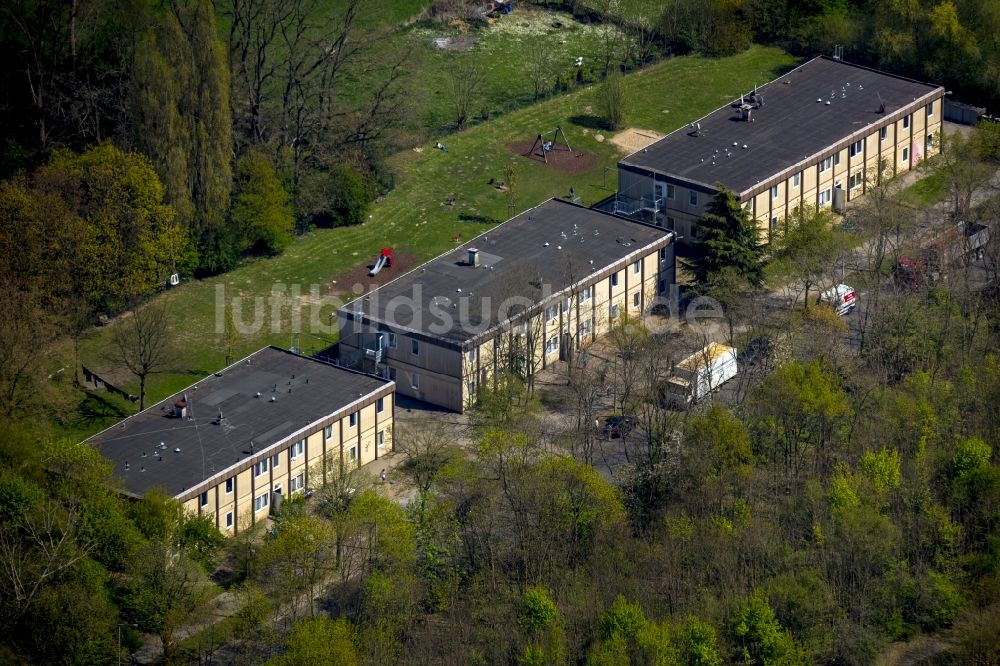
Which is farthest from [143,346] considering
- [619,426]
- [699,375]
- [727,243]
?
[727,243]

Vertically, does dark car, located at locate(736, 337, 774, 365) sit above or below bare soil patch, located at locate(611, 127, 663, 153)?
below

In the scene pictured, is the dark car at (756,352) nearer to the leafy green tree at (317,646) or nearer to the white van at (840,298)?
the white van at (840,298)

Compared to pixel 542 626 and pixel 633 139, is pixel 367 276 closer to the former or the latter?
pixel 633 139

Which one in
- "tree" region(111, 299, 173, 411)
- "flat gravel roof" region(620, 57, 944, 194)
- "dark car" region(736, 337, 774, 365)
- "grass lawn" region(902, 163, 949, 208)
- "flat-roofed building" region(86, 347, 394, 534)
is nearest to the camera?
"flat-roofed building" region(86, 347, 394, 534)

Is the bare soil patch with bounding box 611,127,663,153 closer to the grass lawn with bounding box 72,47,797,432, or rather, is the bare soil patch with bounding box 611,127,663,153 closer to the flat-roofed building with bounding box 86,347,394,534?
the grass lawn with bounding box 72,47,797,432

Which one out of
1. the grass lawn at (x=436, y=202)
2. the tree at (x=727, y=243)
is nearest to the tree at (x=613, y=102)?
the grass lawn at (x=436, y=202)

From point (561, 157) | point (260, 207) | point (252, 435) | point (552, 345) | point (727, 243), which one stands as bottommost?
point (552, 345)

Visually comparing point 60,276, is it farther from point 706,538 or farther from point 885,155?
point 885,155

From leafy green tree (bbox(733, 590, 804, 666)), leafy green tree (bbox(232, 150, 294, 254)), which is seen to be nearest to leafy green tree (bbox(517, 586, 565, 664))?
leafy green tree (bbox(733, 590, 804, 666))
